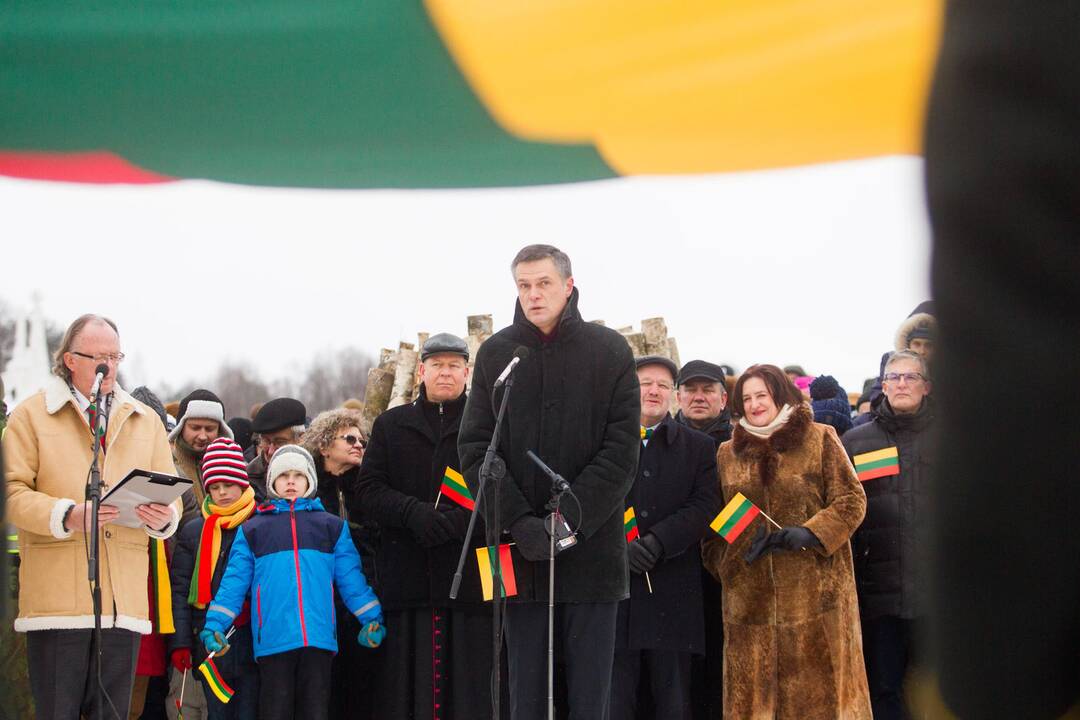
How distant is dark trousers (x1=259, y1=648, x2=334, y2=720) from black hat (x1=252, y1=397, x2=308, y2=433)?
5.58 feet

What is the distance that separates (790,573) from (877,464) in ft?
2.91

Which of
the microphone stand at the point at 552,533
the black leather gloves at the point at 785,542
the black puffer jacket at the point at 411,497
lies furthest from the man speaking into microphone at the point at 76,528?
the black leather gloves at the point at 785,542

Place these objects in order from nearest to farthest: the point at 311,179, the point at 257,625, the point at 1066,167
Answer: the point at 1066,167 → the point at 311,179 → the point at 257,625

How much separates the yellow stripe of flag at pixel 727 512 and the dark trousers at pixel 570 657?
128cm

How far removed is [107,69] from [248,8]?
0.41 metres

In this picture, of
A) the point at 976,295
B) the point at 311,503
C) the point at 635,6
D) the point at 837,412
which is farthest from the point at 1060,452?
the point at 837,412

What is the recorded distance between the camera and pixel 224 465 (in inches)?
288

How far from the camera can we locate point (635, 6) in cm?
255

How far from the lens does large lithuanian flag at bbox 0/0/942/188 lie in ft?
7.79

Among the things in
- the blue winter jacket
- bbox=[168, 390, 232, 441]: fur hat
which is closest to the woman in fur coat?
the blue winter jacket

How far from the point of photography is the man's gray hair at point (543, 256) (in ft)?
19.0

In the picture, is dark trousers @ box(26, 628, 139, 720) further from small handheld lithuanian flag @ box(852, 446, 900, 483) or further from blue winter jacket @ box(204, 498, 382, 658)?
small handheld lithuanian flag @ box(852, 446, 900, 483)

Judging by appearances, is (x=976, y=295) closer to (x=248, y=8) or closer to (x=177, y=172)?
(x=248, y=8)

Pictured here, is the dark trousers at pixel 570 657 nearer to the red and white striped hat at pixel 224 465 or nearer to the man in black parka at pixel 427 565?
the man in black parka at pixel 427 565
